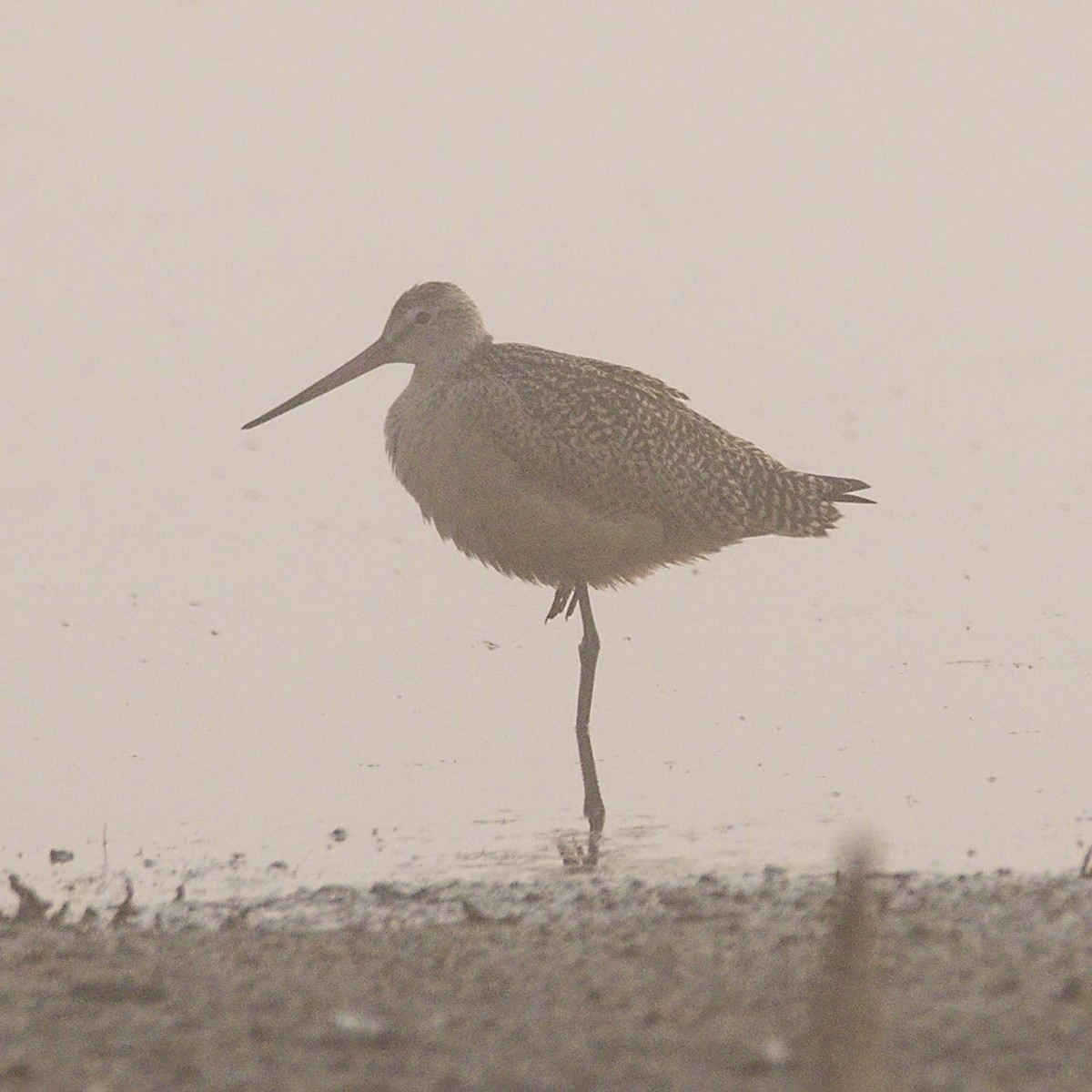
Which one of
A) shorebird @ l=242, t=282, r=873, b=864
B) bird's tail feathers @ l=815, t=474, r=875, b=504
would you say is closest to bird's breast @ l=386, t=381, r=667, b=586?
shorebird @ l=242, t=282, r=873, b=864

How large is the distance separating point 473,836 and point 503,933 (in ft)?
6.26

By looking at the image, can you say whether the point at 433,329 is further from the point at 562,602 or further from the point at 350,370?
the point at 562,602

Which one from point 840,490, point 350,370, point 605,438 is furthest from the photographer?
point 350,370

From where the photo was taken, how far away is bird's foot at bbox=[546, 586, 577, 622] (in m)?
9.84

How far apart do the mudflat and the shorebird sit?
2.76 meters

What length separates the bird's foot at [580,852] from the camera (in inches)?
292

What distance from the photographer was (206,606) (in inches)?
449

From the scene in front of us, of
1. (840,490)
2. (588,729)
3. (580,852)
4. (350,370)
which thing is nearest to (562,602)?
(588,729)

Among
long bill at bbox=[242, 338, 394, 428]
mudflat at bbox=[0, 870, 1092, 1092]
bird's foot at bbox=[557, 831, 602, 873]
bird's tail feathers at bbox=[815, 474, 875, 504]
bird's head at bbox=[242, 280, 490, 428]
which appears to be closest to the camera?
mudflat at bbox=[0, 870, 1092, 1092]

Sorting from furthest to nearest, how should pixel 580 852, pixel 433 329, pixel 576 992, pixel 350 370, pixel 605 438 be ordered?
pixel 350 370 < pixel 433 329 < pixel 605 438 < pixel 580 852 < pixel 576 992

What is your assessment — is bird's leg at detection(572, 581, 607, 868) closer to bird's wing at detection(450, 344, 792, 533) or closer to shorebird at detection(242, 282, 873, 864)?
shorebird at detection(242, 282, 873, 864)

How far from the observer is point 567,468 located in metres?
9.26

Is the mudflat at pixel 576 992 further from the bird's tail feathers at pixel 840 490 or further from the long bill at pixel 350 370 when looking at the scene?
the long bill at pixel 350 370

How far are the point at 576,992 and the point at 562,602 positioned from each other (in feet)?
17.0
